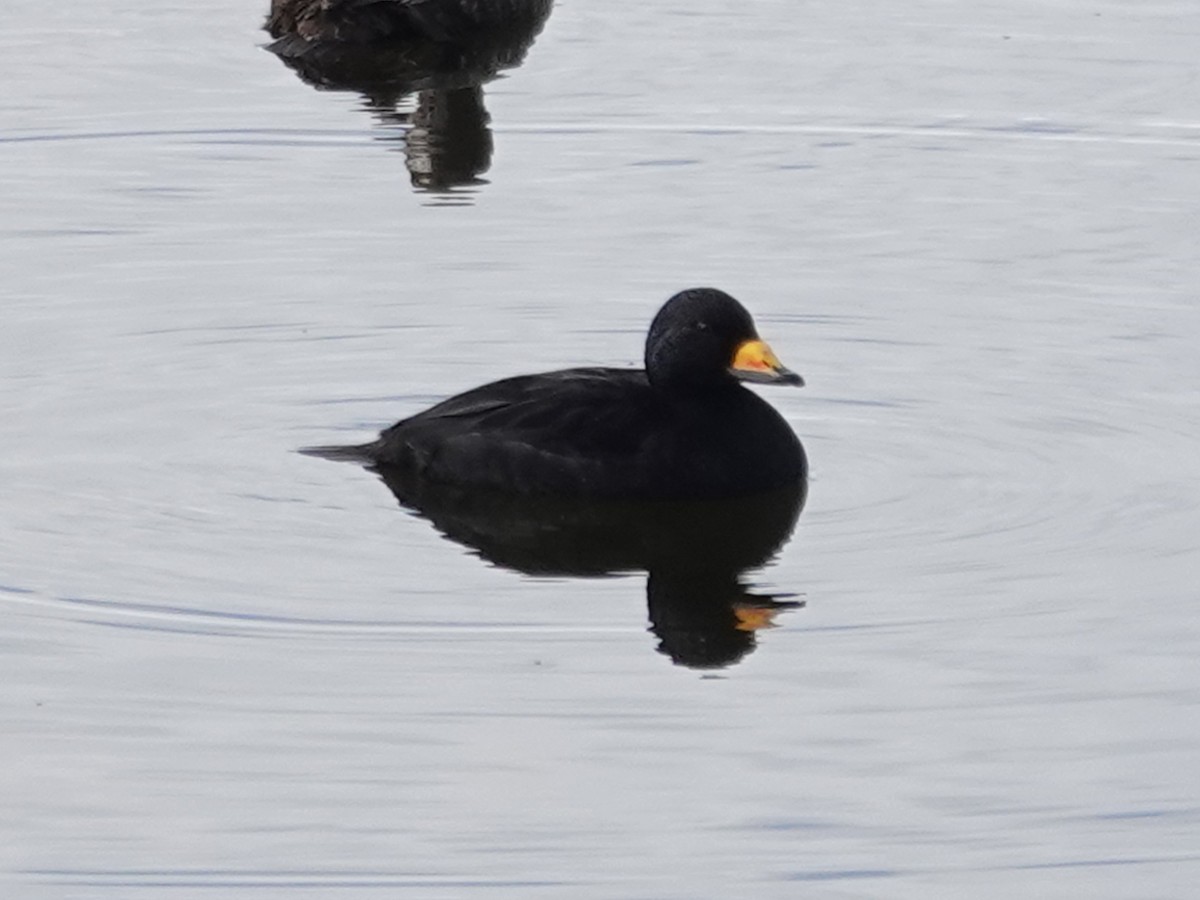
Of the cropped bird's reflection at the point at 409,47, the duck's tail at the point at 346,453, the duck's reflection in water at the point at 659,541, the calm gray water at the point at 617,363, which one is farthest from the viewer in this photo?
the cropped bird's reflection at the point at 409,47

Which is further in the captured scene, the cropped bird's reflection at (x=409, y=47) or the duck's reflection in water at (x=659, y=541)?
the cropped bird's reflection at (x=409, y=47)

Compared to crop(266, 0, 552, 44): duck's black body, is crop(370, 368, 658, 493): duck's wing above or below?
above

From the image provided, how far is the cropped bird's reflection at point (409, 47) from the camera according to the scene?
15.3m

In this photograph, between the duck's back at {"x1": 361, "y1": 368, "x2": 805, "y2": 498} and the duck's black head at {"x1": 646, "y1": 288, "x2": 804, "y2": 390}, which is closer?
the duck's back at {"x1": 361, "y1": 368, "x2": 805, "y2": 498}

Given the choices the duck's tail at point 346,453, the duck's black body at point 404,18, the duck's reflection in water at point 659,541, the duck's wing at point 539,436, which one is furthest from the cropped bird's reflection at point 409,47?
the duck's reflection in water at point 659,541

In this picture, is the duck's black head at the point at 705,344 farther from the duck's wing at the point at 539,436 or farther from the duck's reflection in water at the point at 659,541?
Result: the duck's reflection in water at the point at 659,541

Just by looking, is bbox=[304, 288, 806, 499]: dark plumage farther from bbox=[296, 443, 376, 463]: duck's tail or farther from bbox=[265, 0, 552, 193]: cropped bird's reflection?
bbox=[265, 0, 552, 193]: cropped bird's reflection

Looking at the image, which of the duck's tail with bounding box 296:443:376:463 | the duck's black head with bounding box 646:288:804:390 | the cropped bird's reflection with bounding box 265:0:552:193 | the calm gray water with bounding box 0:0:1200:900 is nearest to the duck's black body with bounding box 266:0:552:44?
the cropped bird's reflection with bounding box 265:0:552:193

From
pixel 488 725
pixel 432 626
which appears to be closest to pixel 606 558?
pixel 432 626

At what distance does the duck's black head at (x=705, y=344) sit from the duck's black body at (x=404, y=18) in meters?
7.09

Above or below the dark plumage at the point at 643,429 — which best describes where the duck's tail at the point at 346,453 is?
below

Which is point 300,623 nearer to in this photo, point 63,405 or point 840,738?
point 840,738

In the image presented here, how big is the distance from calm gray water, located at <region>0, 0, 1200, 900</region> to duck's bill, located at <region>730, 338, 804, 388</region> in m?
0.44

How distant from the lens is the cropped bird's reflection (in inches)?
602
